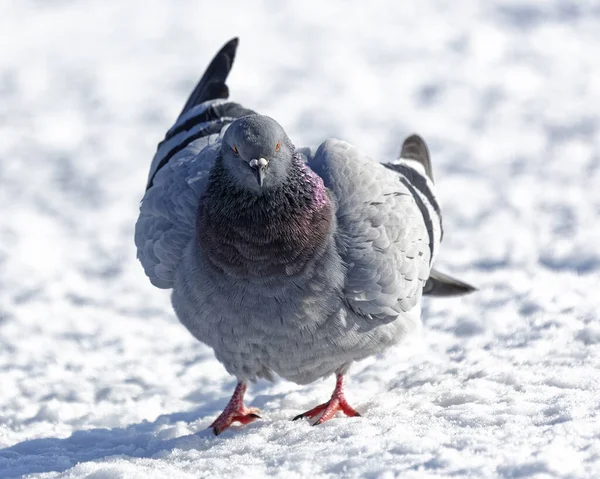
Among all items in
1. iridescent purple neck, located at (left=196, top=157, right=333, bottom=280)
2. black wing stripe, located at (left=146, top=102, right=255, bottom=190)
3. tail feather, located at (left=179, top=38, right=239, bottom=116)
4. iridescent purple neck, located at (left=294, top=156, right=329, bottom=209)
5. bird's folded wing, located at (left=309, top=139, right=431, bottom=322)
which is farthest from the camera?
tail feather, located at (left=179, top=38, right=239, bottom=116)

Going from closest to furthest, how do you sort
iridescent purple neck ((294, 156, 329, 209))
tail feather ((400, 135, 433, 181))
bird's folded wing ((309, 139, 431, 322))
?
1. iridescent purple neck ((294, 156, 329, 209))
2. bird's folded wing ((309, 139, 431, 322))
3. tail feather ((400, 135, 433, 181))

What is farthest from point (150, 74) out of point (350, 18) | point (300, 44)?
point (350, 18)

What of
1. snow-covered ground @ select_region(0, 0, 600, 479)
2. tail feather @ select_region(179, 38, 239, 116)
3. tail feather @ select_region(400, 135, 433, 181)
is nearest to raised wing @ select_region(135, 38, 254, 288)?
tail feather @ select_region(179, 38, 239, 116)

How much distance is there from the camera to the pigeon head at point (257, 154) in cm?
423

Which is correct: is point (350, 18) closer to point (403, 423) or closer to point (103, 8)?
point (103, 8)

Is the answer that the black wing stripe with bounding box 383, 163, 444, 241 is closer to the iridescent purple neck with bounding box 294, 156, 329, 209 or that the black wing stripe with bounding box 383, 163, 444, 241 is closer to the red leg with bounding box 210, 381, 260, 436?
the iridescent purple neck with bounding box 294, 156, 329, 209

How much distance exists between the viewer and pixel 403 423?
4.49m

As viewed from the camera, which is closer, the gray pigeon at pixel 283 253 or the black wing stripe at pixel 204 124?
the gray pigeon at pixel 283 253

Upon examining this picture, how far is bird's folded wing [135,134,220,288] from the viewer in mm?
4871

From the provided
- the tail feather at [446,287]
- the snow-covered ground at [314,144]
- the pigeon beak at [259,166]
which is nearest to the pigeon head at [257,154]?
the pigeon beak at [259,166]

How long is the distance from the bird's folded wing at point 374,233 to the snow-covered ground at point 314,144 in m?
0.62

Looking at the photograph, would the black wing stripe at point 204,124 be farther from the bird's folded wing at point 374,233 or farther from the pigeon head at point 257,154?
the pigeon head at point 257,154

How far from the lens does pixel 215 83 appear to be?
6.30m

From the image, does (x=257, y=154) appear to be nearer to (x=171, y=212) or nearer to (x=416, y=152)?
(x=171, y=212)
